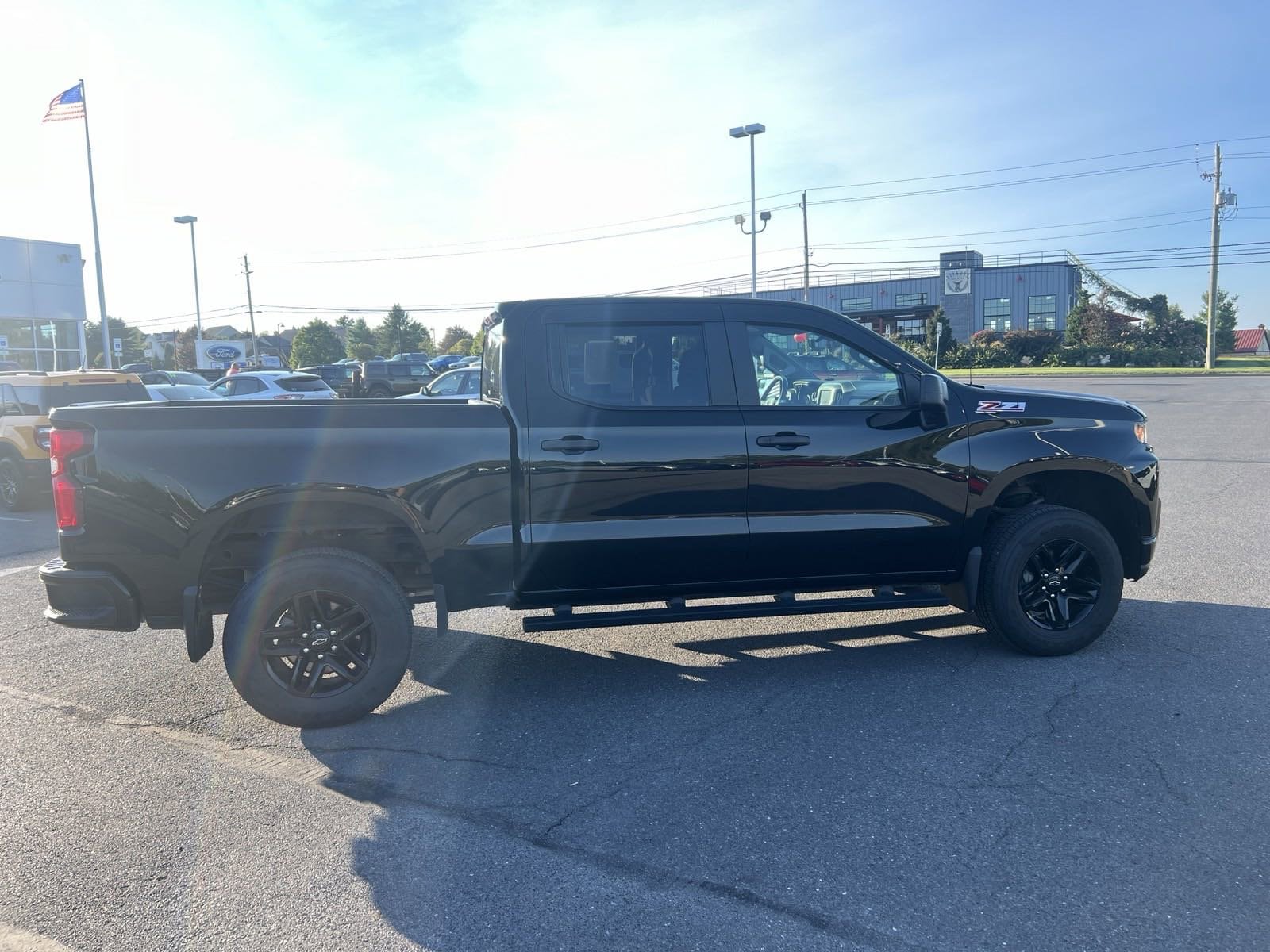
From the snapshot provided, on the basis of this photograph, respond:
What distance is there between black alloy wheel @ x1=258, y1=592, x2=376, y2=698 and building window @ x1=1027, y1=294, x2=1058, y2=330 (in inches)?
2554

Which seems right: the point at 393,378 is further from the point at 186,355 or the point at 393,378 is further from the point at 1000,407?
the point at 186,355

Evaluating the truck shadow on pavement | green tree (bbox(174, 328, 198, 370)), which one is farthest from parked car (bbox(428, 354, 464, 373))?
the truck shadow on pavement

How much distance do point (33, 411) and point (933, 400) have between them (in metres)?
11.2

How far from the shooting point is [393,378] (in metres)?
Answer: 34.8

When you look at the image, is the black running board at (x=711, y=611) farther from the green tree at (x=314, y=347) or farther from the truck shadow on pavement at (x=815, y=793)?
the green tree at (x=314, y=347)

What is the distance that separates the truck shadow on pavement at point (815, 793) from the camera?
2.95 meters

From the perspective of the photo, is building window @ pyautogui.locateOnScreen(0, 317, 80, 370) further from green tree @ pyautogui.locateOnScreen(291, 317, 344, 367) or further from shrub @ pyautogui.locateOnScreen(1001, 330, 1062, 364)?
shrub @ pyautogui.locateOnScreen(1001, 330, 1062, 364)

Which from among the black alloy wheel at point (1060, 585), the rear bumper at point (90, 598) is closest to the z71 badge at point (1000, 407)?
the black alloy wheel at point (1060, 585)

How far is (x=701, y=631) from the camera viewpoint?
5.94m

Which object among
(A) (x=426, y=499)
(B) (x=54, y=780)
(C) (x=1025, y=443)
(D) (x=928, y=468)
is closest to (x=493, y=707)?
(A) (x=426, y=499)

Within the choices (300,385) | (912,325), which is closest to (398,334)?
(912,325)

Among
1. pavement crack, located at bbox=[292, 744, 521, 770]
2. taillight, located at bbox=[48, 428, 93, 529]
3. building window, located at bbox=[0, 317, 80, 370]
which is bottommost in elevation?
pavement crack, located at bbox=[292, 744, 521, 770]

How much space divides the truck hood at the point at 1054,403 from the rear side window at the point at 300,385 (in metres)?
18.5

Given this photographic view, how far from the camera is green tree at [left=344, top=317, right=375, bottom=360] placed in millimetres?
85812
